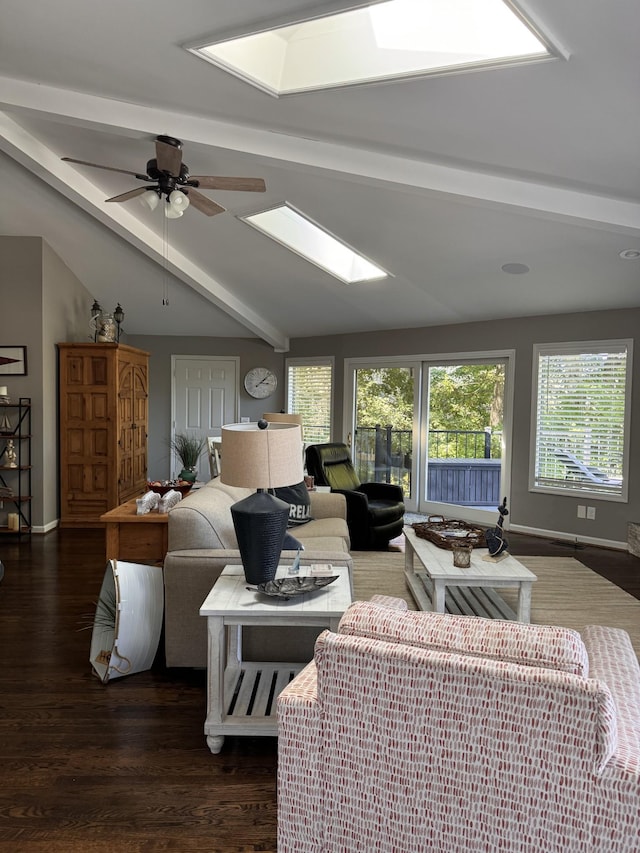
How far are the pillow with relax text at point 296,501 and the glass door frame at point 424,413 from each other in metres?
2.75

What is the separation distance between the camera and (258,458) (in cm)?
234

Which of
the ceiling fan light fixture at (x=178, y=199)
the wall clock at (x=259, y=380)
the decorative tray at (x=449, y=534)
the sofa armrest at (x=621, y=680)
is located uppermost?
the ceiling fan light fixture at (x=178, y=199)

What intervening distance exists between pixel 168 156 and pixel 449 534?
9.69 ft

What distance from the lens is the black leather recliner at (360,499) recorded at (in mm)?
5191

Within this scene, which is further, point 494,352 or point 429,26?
point 494,352

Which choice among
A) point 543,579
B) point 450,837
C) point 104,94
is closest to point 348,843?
point 450,837

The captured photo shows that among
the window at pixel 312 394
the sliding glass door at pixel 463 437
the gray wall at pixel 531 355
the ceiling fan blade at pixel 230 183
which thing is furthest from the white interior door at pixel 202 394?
the ceiling fan blade at pixel 230 183

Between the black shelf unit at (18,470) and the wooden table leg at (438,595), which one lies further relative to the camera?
the black shelf unit at (18,470)

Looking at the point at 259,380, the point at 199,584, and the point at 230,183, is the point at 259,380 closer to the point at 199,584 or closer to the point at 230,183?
the point at 230,183

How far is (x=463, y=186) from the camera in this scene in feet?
12.0

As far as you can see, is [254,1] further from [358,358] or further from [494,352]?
[358,358]

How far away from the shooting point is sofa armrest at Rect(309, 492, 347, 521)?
4.70 m

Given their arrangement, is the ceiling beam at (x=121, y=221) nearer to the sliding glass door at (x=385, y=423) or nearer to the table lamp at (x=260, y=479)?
the sliding glass door at (x=385, y=423)

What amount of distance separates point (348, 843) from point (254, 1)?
2895 millimetres
